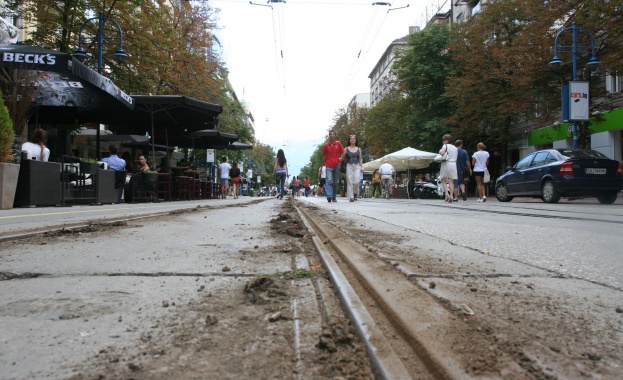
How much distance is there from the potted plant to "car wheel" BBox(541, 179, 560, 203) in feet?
42.0

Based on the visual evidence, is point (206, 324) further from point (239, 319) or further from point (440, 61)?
point (440, 61)

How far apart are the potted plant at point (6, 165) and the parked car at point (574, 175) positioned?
12.7 metres

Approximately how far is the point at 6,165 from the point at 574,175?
12832 millimetres

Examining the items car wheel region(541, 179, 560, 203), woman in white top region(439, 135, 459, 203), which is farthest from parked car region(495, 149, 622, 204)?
woman in white top region(439, 135, 459, 203)

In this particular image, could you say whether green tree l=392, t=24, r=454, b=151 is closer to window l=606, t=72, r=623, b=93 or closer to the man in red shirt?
window l=606, t=72, r=623, b=93

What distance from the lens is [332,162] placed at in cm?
1305

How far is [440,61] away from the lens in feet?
107

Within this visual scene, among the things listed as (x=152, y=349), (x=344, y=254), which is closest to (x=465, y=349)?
(x=152, y=349)

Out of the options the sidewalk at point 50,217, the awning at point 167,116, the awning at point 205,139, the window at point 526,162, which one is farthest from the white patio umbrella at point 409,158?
the sidewalk at point 50,217

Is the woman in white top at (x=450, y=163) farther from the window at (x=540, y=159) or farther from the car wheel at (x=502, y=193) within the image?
the car wheel at (x=502, y=193)

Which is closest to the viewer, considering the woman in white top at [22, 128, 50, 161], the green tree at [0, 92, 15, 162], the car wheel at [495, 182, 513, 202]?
the green tree at [0, 92, 15, 162]

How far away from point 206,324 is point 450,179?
13.3 meters

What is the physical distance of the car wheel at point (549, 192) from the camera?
42.0 feet

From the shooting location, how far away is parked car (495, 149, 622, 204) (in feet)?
39.9
